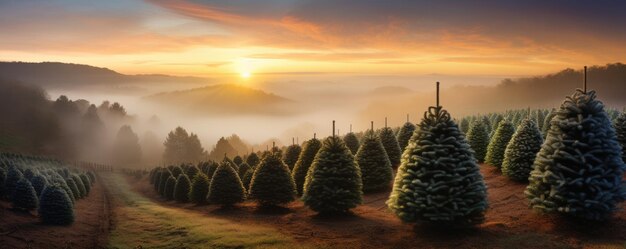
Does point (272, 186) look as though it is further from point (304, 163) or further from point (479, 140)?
point (479, 140)

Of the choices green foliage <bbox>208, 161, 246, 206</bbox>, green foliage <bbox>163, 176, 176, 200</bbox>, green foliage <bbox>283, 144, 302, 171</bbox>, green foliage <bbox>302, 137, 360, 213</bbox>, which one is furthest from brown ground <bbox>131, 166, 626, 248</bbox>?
green foliage <bbox>163, 176, 176, 200</bbox>

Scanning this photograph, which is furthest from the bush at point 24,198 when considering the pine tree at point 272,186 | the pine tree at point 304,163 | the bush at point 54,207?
the pine tree at point 304,163

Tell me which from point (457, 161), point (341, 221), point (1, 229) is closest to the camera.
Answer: point (457, 161)

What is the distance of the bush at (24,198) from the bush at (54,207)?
3.57m

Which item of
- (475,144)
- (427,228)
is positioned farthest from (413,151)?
(475,144)

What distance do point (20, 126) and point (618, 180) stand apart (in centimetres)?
17445

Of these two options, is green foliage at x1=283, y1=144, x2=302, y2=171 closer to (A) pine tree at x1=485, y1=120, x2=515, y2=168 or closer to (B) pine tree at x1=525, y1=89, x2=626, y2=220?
(A) pine tree at x1=485, y1=120, x2=515, y2=168

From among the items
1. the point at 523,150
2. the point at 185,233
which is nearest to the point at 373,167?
the point at 523,150

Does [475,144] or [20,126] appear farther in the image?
[20,126]

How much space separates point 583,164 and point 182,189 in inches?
1761

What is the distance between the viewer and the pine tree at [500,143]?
133ft

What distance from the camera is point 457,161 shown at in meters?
22.5

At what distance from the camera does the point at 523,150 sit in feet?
113

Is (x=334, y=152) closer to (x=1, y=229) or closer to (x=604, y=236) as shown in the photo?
(x=604, y=236)
